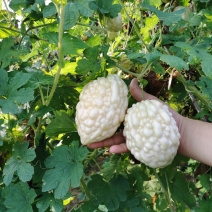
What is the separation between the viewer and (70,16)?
767 mm

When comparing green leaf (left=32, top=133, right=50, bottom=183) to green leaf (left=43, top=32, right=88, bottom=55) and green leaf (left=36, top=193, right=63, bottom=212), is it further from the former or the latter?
green leaf (left=43, top=32, right=88, bottom=55)

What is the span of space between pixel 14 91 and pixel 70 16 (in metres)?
0.32

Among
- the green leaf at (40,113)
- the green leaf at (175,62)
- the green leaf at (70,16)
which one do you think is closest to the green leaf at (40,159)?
the green leaf at (40,113)

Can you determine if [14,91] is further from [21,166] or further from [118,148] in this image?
[118,148]

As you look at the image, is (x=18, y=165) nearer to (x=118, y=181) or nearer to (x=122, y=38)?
(x=118, y=181)

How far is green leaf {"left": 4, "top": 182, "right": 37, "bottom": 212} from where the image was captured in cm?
88

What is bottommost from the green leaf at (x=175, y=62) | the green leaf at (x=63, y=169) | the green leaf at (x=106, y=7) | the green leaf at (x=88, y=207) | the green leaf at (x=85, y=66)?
the green leaf at (x=88, y=207)

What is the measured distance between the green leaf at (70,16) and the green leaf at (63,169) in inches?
17.2

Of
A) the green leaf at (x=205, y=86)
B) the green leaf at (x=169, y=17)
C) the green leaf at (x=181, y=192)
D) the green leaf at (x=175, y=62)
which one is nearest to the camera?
the green leaf at (x=175, y=62)

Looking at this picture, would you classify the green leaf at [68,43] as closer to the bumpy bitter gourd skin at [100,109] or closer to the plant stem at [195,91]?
the bumpy bitter gourd skin at [100,109]

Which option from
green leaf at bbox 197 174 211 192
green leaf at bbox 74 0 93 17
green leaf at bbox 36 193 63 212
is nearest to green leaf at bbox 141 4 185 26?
green leaf at bbox 74 0 93 17

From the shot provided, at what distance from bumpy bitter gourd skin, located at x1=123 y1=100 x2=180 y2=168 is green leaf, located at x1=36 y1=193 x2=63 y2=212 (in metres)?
0.34

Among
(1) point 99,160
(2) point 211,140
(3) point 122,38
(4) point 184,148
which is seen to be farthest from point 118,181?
(1) point 99,160

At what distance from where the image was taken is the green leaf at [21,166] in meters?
0.82
